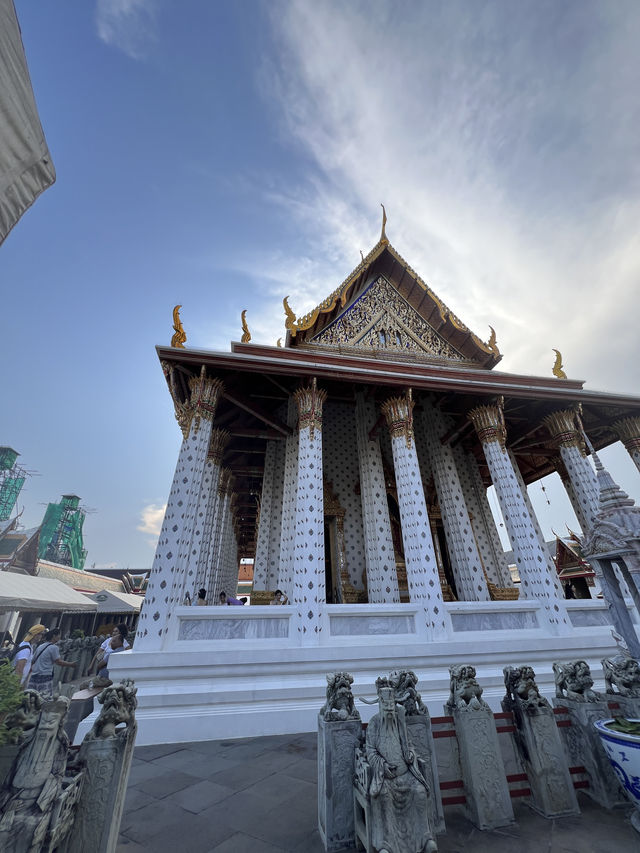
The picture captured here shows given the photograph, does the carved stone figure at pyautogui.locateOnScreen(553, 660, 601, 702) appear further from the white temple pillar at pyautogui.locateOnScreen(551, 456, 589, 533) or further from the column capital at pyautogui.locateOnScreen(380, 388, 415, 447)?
the white temple pillar at pyautogui.locateOnScreen(551, 456, 589, 533)

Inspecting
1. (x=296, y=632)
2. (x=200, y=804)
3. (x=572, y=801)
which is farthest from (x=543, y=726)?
(x=296, y=632)

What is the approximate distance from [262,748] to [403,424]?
19.9ft

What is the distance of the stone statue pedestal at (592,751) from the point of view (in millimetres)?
2676

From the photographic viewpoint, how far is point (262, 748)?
13.6 ft

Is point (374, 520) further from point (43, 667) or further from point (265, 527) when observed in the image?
point (43, 667)

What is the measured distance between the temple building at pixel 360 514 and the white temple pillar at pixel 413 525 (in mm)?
31

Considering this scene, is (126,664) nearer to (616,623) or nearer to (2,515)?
(616,623)

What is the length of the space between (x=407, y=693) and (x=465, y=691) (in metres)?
0.55

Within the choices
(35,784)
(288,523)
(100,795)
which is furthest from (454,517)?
(35,784)

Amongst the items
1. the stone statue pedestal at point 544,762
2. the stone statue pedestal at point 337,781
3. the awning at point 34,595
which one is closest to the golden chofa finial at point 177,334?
the stone statue pedestal at point 337,781

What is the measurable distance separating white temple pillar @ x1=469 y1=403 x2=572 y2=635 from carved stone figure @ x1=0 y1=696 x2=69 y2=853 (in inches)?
308

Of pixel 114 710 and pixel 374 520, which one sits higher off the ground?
pixel 374 520

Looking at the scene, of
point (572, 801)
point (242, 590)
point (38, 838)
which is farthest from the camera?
point (242, 590)

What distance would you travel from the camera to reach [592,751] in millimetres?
2781
